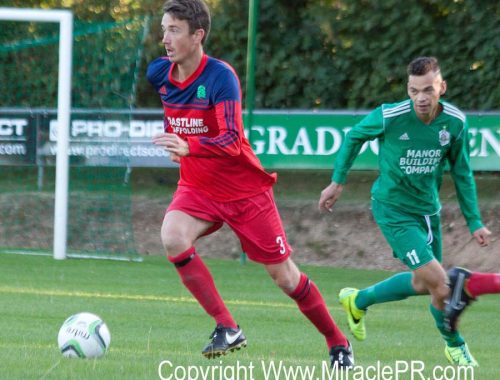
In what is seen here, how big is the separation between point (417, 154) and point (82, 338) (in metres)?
2.25

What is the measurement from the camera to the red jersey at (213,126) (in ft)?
20.5

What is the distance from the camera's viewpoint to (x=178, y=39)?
6340mm

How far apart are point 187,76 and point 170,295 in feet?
14.7

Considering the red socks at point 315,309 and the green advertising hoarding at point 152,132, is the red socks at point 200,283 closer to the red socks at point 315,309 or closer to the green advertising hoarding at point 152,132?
the red socks at point 315,309

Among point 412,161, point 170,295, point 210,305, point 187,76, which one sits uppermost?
point 187,76

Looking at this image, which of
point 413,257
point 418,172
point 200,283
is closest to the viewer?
point 200,283

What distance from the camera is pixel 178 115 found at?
6.47 metres

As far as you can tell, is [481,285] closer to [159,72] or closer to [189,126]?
[189,126]

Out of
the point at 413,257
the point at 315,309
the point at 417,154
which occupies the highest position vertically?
the point at 417,154

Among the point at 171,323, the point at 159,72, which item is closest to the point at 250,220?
the point at 159,72

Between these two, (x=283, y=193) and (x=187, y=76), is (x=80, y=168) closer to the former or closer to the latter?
(x=283, y=193)

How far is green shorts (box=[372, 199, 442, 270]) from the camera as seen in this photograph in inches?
278

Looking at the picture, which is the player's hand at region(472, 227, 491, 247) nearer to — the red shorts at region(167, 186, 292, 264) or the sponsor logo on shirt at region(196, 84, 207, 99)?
the red shorts at region(167, 186, 292, 264)

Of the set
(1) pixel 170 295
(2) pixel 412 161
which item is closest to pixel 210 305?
(2) pixel 412 161
